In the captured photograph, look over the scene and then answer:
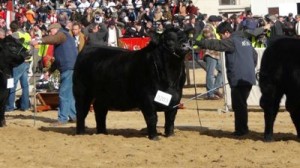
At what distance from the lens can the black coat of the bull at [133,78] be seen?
14680mm

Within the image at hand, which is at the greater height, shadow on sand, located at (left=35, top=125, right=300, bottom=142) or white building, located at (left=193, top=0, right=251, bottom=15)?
white building, located at (left=193, top=0, right=251, bottom=15)

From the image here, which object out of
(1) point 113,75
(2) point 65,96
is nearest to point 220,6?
(2) point 65,96

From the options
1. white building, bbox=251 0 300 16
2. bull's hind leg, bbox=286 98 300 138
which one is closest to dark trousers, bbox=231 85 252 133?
bull's hind leg, bbox=286 98 300 138

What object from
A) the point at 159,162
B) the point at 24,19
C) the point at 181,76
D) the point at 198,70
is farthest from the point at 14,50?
the point at 24,19

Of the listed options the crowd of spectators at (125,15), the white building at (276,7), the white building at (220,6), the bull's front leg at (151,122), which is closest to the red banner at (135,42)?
the crowd of spectators at (125,15)

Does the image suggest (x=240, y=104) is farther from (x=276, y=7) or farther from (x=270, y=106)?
(x=276, y=7)

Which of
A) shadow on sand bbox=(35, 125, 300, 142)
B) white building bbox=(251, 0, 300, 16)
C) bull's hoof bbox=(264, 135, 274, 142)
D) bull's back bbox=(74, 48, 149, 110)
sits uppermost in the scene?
bull's back bbox=(74, 48, 149, 110)

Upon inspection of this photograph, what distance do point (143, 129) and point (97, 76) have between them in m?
1.39

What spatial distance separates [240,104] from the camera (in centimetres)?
1533

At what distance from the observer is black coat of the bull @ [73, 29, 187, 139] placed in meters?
14.7

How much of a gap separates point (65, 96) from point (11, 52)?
1.52m

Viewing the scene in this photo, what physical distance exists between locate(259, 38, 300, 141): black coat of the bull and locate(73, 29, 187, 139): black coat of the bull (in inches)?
54.0

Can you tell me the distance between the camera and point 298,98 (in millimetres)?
13945

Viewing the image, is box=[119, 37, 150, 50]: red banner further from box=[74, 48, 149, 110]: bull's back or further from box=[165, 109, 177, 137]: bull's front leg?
box=[165, 109, 177, 137]: bull's front leg
